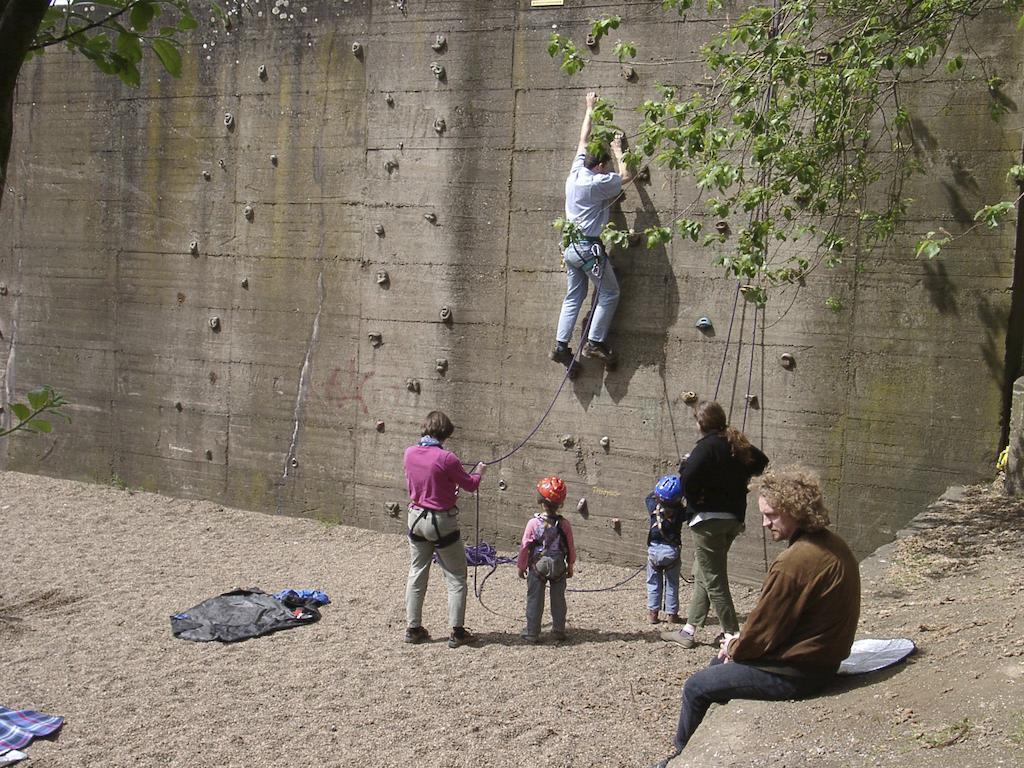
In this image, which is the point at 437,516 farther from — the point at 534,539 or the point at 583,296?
the point at 583,296

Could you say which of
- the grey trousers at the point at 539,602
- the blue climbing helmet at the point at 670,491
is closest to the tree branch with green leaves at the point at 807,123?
the blue climbing helmet at the point at 670,491

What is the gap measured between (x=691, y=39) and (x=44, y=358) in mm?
7800

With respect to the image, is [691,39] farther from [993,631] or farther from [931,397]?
[993,631]

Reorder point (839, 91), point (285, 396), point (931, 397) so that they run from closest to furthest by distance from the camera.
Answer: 1. point (839, 91)
2. point (931, 397)
3. point (285, 396)

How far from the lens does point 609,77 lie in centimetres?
897

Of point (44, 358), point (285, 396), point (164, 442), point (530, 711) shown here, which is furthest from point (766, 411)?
point (44, 358)

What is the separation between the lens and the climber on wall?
8672 mm

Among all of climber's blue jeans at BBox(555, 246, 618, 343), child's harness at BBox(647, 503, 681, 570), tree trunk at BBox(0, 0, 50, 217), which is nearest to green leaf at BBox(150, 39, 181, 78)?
tree trunk at BBox(0, 0, 50, 217)

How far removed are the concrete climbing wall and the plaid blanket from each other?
178 inches

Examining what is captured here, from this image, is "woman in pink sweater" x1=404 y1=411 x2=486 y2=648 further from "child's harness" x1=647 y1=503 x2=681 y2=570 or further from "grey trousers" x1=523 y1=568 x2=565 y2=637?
"child's harness" x1=647 y1=503 x2=681 y2=570

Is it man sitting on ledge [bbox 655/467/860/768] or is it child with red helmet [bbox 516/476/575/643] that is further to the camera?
child with red helmet [bbox 516/476/575/643]

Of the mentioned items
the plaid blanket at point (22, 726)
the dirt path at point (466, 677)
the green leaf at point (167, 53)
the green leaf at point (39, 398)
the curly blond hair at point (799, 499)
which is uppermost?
the green leaf at point (167, 53)

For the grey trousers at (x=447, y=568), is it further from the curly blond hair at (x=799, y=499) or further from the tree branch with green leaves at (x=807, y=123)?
the curly blond hair at (x=799, y=499)

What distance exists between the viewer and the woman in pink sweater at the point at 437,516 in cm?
694
